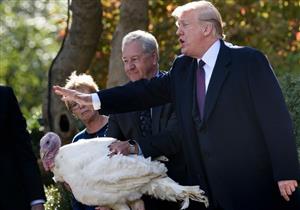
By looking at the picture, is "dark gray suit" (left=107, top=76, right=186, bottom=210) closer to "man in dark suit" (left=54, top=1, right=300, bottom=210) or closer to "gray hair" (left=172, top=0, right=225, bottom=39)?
"man in dark suit" (left=54, top=1, right=300, bottom=210)

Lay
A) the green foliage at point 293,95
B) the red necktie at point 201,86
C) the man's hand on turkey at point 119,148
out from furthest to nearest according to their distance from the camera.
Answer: the green foliage at point 293,95
the man's hand on turkey at point 119,148
the red necktie at point 201,86

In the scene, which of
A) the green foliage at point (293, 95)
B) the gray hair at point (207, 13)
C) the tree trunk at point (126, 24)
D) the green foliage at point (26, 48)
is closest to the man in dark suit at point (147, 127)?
the gray hair at point (207, 13)

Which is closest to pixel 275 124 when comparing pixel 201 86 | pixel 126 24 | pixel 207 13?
pixel 201 86

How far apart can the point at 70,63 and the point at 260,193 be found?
5.34m

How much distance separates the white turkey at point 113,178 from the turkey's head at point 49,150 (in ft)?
0.23

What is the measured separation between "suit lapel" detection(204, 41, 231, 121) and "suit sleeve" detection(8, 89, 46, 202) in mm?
1109

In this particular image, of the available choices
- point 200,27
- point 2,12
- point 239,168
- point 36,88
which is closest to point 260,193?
point 239,168

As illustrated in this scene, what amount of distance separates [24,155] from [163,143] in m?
1.08

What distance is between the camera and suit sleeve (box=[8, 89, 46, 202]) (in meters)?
6.43

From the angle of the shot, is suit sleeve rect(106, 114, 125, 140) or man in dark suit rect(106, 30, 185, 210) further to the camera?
suit sleeve rect(106, 114, 125, 140)

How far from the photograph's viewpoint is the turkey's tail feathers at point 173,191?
6777 millimetres

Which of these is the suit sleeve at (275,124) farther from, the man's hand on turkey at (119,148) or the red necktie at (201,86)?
the man's hand on turkey at (119,148)

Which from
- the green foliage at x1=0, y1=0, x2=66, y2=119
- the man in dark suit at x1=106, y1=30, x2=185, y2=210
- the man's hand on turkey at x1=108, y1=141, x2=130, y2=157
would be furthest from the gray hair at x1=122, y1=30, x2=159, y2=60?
the green foliage at x1=0, y1=0, x2=66, y2=119

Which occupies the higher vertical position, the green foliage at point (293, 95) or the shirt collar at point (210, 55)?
the shirt collar at point (210, 55)
